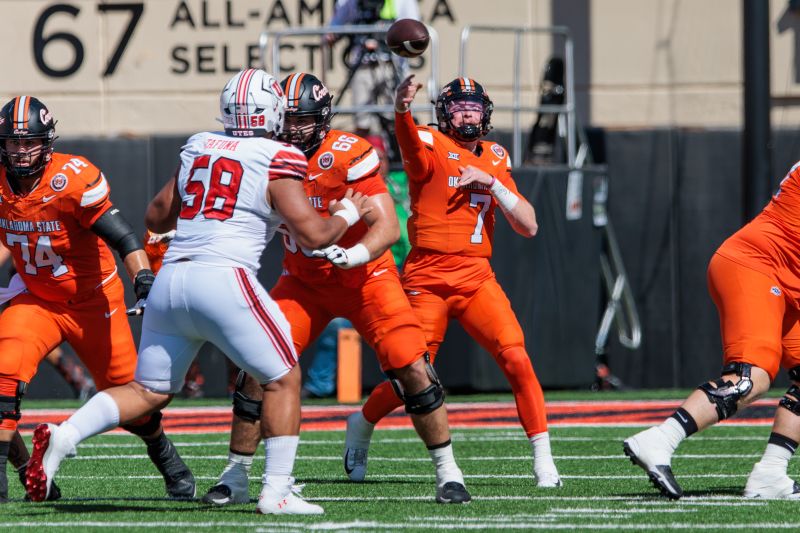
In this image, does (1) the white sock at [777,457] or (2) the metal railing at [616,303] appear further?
(2) the metal railing at [616,303]

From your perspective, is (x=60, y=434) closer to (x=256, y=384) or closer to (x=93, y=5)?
(x=256, y=384)

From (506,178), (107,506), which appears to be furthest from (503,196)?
(107,506)

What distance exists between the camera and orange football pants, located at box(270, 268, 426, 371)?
20.4 feet

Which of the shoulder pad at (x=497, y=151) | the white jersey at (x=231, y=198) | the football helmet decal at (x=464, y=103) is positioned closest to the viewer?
the white jersey at (x=231, y=198)

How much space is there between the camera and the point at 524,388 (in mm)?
6934

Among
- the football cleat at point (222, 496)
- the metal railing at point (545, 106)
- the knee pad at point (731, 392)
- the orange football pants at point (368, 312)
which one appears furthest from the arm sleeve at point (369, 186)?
the metal railing at point (545, 106)

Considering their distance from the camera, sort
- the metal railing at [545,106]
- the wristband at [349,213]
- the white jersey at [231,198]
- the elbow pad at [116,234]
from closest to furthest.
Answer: the white jersey at [231,198], the wristband at [349,213], the elbow pad at [116,234], the metal railing at [545,106]

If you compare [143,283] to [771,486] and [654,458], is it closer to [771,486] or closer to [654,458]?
[654,458]

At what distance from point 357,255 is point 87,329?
60.9 inches

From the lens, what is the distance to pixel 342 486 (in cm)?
688

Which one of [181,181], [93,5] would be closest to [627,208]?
[93,5]

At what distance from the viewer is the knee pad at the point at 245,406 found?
6.19 metres

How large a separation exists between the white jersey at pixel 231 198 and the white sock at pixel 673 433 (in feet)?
5.95

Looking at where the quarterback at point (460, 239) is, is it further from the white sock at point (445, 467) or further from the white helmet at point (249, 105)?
the white helmet at point (249, 105)
